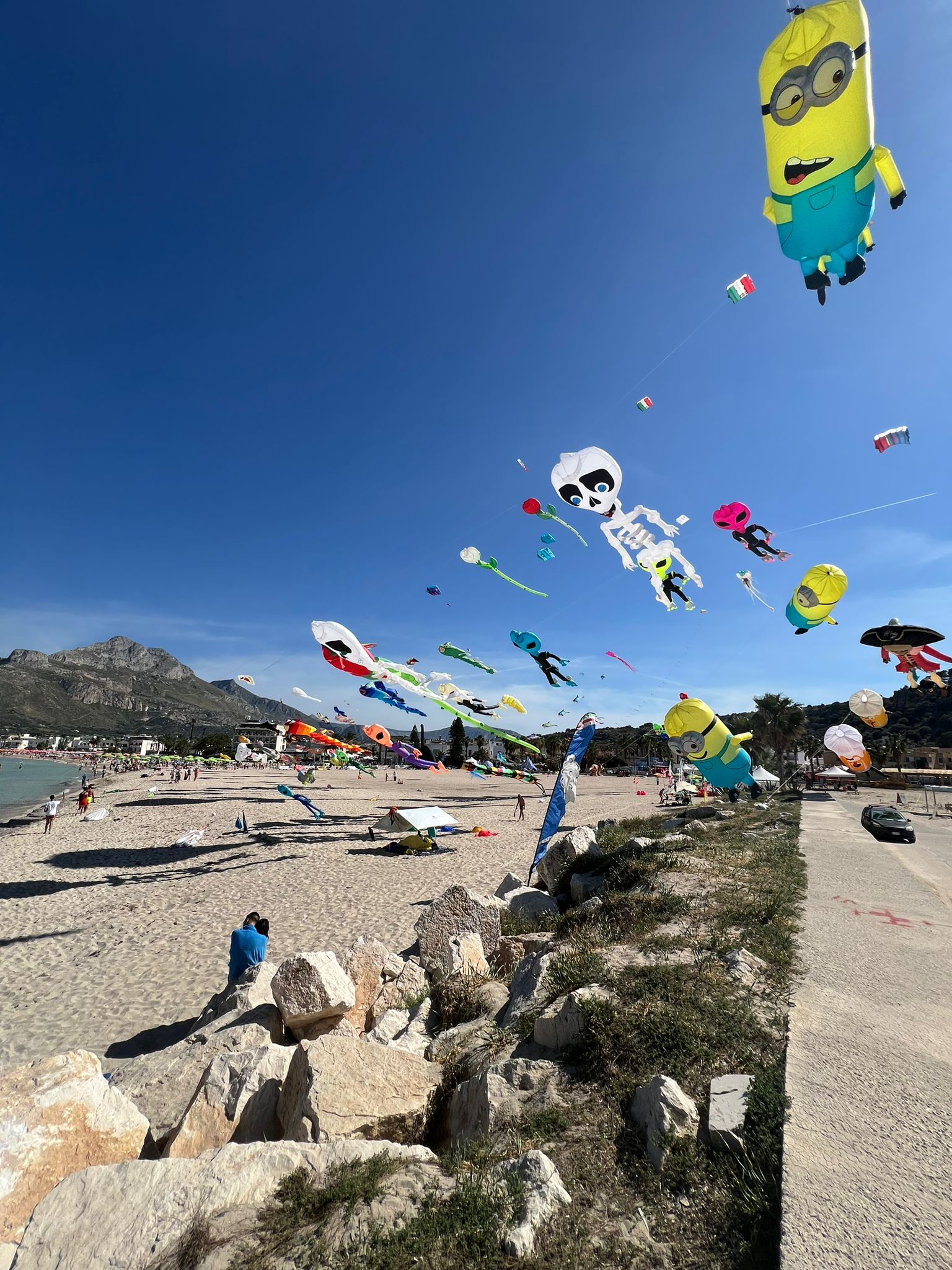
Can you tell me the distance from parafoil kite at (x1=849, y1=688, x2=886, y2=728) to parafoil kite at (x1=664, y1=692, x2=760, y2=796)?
6779 millimetres

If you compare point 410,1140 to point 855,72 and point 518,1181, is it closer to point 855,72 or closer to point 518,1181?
point 518,1181

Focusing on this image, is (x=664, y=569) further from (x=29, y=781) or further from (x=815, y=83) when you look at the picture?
(x=29, y=781)

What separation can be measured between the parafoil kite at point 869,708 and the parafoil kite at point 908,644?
240cm

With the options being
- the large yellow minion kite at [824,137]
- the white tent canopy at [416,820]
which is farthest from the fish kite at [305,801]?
the large yellow minion kite at [824,137]

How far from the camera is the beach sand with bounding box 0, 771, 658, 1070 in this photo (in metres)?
8.78

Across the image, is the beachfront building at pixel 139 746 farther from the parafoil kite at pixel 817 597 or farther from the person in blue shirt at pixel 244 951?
the parafoil kite at pixel 817 597

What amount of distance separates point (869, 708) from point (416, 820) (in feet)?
58.6

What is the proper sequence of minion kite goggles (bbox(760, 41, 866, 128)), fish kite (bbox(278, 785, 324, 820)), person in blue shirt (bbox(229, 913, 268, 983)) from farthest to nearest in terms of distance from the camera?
1. fish kite (bbox(278, 785, 324, 820))
2. person in blue shirt (bbox(229, 913, 268, 983))
3. minion kite goggles (bbox(760, 41, 866, 128))

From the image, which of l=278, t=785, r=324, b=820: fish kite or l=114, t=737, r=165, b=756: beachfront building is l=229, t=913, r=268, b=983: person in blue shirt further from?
Answer: l=114, t=737, r=165, b=756: beachfront building

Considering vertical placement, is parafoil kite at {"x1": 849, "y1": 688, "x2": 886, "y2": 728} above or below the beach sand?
above

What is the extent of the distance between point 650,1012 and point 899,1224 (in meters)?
2.18

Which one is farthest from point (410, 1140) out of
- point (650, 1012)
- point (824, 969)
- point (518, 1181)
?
point (824, 969)

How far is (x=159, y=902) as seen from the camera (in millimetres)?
14742

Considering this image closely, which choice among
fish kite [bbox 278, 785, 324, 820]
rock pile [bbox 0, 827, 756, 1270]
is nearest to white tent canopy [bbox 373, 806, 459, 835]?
fish kite [bbox 278, 785, 324, 820]
